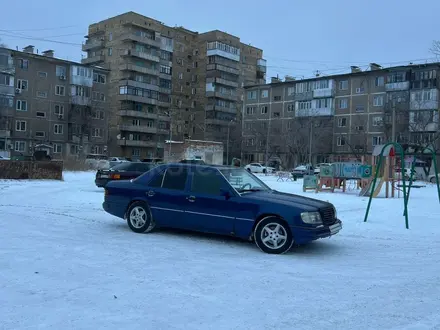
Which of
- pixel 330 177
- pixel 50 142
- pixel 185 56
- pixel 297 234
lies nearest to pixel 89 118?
pixel 50 142

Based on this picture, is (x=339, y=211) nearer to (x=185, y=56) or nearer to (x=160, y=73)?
(x=160, y=73)

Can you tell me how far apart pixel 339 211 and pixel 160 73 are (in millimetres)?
78515

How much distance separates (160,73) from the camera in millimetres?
89938

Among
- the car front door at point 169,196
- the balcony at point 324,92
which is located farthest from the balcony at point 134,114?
the car front door at point 169,196

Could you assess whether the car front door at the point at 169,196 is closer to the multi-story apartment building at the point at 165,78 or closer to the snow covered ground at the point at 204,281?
the snow covered ground at the point at 204,281

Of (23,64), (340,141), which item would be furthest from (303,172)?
(23,64)

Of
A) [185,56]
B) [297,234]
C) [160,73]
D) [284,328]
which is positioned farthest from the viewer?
[185,56]

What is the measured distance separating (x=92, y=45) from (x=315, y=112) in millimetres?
42739

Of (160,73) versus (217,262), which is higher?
(160,73)

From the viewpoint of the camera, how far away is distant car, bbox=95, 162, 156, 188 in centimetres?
2075

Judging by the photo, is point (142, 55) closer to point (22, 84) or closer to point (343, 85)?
point (22, 84)

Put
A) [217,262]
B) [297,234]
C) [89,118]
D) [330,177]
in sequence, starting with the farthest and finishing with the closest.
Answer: [89,118] → [330,177] → [297,234] → [217,262]

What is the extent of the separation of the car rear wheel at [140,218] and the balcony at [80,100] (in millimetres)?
65095

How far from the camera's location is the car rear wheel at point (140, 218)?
9.70m
